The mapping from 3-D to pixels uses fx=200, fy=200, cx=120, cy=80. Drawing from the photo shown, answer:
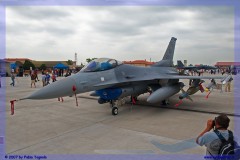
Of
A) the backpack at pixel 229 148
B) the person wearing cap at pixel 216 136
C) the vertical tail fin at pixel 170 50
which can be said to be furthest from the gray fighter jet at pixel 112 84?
the backpack at pixel 229 148

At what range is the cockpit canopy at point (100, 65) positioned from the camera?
7.38 metres

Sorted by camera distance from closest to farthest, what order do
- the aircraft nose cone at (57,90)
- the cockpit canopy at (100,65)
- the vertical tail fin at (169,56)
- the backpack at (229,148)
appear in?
the backpack at (229,148) → the aircraft nose cone at (57,90) → the cockpit canopy at (100,65) → the vertical tail fin at (169,56)

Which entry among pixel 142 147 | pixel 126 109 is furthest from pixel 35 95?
pixel 126 109

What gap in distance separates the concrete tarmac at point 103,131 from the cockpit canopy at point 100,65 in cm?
177

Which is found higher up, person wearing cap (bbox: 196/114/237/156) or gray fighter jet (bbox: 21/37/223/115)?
gray fighter jet (bbox: 21/37/223/115)

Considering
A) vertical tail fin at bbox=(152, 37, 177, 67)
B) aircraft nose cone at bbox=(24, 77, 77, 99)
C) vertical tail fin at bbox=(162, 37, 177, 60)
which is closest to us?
aircraft nose cone at bbox=(24, 77, 77, 99)

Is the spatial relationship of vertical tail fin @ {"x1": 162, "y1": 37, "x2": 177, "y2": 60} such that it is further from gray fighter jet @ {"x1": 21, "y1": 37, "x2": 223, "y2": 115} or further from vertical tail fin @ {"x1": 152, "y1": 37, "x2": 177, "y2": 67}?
gray fighter jet @ {"x1": 21, "y1": 37, "x2": 223, "y2": 115}

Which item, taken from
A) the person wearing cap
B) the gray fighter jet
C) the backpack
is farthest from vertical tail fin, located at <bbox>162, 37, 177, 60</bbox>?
the backpack

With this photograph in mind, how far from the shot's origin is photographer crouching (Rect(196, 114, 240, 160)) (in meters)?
2.21

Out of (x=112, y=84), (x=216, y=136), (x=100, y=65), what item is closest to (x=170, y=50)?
(x=112, y=84)

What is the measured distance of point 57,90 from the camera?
602 cm

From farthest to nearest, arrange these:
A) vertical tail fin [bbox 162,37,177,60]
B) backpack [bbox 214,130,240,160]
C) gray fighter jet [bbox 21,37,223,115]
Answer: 1. vertical tail fin [bbox 162,37,177,60]
2. gray fighter jet [bbox 21,37,223,115]
3. backpack [bbox 214,130,240,160]

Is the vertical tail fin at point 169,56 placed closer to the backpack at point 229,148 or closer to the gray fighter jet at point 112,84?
the gray fighter jet at point 112,84

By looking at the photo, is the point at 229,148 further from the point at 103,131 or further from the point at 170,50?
the point at 170,50
